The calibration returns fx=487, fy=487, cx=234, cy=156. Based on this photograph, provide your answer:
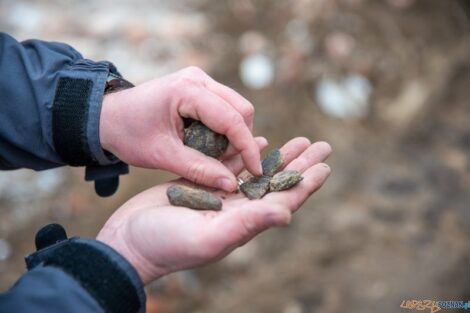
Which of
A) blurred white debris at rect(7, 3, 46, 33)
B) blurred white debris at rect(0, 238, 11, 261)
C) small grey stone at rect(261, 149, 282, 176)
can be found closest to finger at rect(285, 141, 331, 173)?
small grey stone at rect(261, 149, 282, 176)

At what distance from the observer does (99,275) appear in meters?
1.32

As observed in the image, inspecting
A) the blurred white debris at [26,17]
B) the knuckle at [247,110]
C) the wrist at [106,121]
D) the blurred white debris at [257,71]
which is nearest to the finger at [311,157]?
the knuckle at [247,110]

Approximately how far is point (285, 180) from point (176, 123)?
0.44 m

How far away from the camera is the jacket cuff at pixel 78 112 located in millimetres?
1677

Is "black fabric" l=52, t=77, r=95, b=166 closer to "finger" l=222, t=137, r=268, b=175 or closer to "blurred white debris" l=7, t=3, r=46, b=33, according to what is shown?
"finger" l=222, t=137, r=268, b=175

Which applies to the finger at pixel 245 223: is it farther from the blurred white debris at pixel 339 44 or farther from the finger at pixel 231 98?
the blurred white debris at pixel 339 44

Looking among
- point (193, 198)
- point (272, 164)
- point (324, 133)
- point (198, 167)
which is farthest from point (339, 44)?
point (193, 198)

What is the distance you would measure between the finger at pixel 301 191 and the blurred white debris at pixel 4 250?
190cm

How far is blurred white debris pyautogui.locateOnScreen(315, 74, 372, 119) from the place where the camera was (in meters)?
3.75

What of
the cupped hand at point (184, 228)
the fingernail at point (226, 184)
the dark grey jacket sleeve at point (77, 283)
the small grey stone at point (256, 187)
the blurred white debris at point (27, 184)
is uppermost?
the small grey stone at point (256, 187)

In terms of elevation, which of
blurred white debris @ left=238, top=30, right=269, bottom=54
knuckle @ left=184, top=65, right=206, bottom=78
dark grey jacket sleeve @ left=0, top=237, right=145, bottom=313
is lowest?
dark grey jacket sleeve @ left=0, top=237, right=145, bottom=313

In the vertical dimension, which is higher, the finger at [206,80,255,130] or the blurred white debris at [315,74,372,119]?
the blurred white debris at [315,74,372,119]

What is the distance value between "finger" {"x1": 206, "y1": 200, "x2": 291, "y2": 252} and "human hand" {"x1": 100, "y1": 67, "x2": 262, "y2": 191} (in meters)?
0.36

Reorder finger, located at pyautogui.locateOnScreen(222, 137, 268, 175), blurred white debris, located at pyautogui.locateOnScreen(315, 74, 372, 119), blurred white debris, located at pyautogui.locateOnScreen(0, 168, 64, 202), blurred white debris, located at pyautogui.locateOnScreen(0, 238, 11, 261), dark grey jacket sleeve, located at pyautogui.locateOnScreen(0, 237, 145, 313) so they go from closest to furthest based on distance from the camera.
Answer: dark grey jacket sleeve, located at pyautogui.locateOnScreen(0, 237, 145, 313) → finger, located at pyautogui.locateOnScreen(222, 137, 268, 175) → blurred white debris, located at pyautogui.locateOnScreen(0, 238, 11, 261) → blurred white debris, located at pyautogui.locateOnScreen(0, 168, 64, 202) → blurred white debris, located at pyautogui.locateOnScreen(315, 74, 372, 119)
